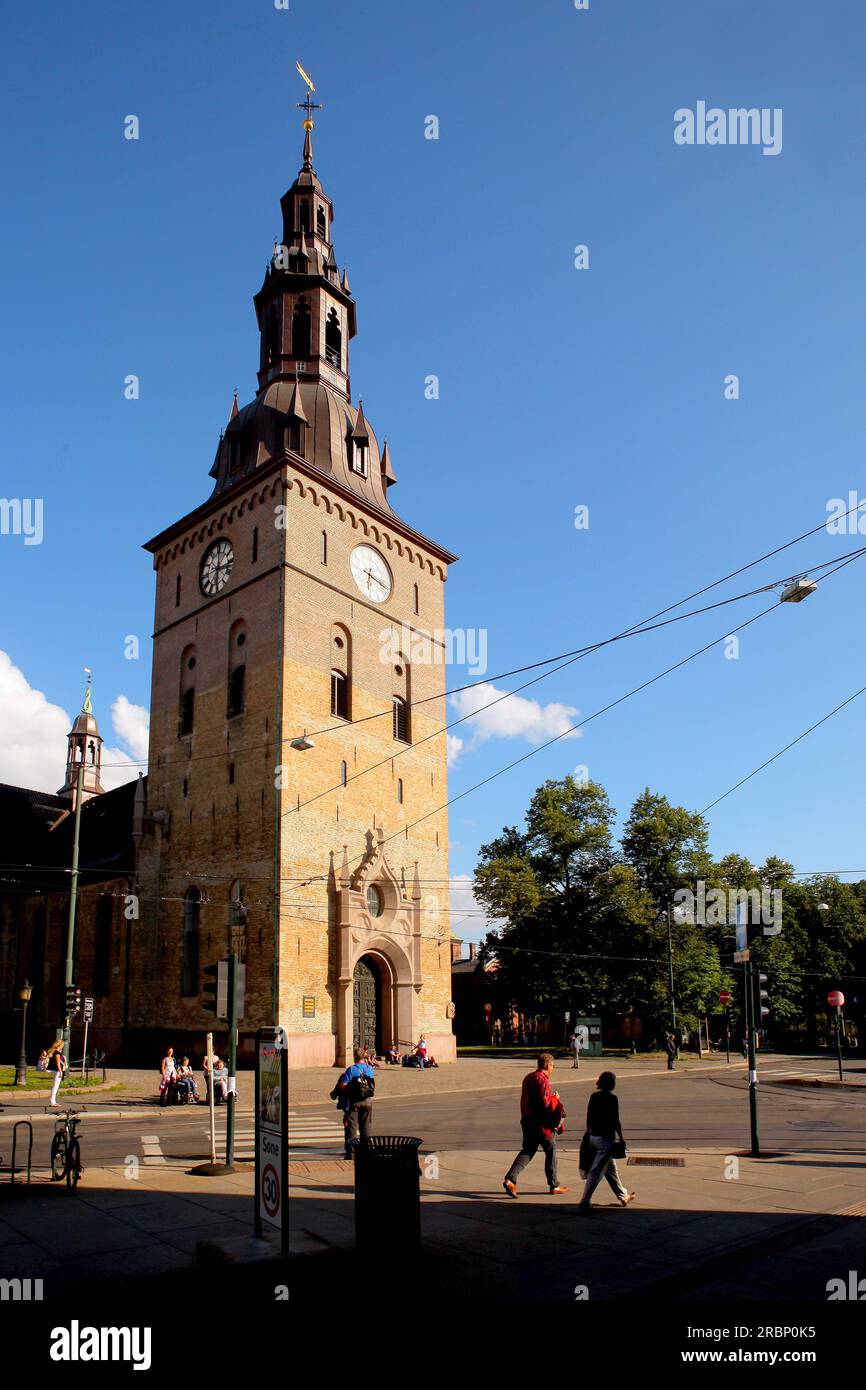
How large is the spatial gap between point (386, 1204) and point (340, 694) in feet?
103

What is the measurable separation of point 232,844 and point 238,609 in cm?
930

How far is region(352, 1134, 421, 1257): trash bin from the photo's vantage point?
299 inches

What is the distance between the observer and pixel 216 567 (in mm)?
41188

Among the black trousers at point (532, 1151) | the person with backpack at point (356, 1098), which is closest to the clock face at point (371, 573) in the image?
the person with backpack at point (356, 1098)

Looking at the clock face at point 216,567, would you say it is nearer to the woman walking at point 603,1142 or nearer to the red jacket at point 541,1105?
the red jacket at point 541,1105

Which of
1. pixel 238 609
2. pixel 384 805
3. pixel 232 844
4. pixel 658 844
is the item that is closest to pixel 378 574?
pixel 238 609

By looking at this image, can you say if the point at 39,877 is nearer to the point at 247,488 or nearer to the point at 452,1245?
the point at 247,488

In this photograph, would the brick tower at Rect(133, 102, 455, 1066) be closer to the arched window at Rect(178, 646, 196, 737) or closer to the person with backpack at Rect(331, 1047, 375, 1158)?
the arched window at Rect(178, 646, 196, 737)

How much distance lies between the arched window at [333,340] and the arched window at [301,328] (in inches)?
35.8

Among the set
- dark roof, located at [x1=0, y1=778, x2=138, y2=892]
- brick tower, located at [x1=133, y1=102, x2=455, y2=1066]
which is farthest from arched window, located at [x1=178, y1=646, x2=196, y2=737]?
dark roof, located at [x1=0, y1=778, x2=138, y2=892]

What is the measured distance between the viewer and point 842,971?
203ft

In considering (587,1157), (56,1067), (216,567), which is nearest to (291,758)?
(216,567)

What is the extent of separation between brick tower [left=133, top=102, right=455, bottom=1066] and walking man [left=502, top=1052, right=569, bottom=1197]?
21933 mm

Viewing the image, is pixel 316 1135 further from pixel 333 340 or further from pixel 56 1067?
pixel 333 340
